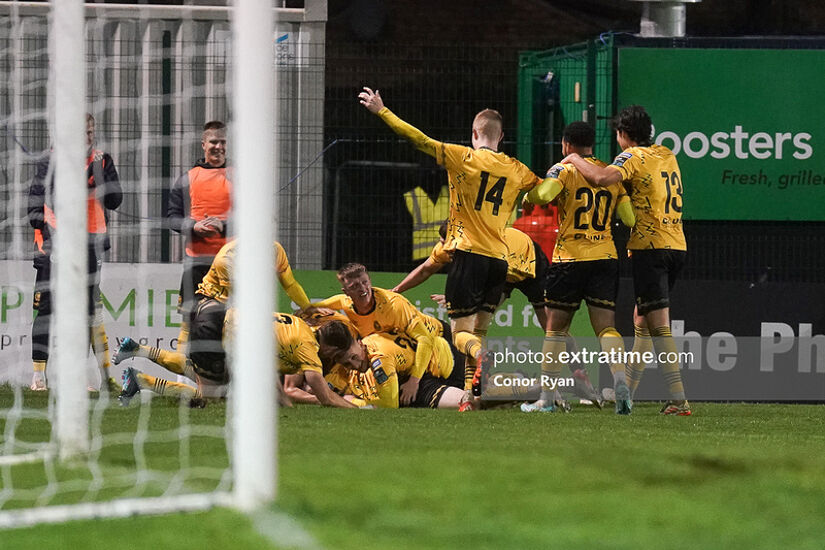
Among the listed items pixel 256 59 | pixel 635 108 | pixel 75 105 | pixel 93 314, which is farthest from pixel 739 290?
pixel 256 59

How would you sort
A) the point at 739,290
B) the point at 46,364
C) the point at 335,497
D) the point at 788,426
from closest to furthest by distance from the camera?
the point at 335,497 → the point at 788,426 → the point at 46,364 → the point at 739,290

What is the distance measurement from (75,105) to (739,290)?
777 centimetres

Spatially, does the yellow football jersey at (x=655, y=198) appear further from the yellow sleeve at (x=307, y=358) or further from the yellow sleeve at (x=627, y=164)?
the yellow sleeve at (x=307, y=358)

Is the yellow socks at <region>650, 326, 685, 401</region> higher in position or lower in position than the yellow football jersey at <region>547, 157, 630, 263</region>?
lower

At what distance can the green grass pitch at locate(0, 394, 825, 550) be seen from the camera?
13.2 ft

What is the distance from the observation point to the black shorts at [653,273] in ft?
31.6

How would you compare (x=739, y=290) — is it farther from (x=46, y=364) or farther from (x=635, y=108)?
(x=46, y=364)

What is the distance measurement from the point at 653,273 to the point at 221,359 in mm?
3082

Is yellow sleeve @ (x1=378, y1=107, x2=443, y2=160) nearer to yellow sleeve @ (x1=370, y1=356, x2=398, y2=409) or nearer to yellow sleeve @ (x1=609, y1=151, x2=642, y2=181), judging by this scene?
yellow sleeve @ (x1=609, y1=151, x2=642, y2=181)

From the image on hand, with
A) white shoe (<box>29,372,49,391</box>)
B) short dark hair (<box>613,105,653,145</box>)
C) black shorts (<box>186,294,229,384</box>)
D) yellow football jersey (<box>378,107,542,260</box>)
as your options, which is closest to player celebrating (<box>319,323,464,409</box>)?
black shorts (<box>186,294,229,384</box>)

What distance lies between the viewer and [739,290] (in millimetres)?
12023

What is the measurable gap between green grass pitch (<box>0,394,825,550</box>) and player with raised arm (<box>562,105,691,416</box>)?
1.81 metres

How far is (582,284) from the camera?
31.3 feet

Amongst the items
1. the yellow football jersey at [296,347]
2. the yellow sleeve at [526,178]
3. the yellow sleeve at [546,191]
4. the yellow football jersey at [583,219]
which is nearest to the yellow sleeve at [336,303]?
the yellow football jersey at [296,347]
